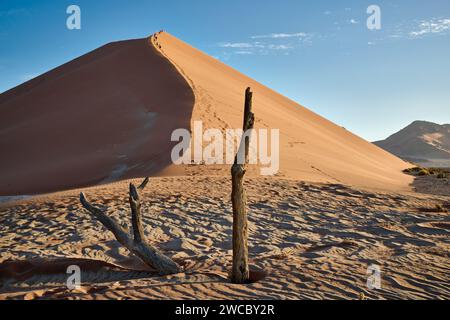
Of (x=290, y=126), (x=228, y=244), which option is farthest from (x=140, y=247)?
(x=290, y=126)

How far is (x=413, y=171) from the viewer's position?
94.2 ft

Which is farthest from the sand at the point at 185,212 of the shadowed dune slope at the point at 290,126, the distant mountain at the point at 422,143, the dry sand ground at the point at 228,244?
the distant mountain at the point at 422,143

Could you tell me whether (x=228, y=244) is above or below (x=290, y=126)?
below

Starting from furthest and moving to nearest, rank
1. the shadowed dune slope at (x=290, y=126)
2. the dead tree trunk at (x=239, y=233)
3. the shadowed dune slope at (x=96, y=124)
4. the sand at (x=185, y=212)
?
the shadowed dune slope at (x=290, y=126)
the shadowed dune slope at (x=96, y=124)
the sand at (x=185, y=212)
the dead tree trunk at (x=239, y=233)

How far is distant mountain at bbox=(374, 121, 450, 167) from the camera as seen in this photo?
68.3 meters

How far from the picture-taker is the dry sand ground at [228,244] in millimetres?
5367

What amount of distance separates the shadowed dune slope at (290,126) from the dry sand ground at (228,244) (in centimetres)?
481

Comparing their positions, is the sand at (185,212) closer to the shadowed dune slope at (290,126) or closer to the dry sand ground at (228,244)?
the dry sand ground at (228,244)

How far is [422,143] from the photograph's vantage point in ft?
260

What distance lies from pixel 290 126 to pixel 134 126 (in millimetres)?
11205

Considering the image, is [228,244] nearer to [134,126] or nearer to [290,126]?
[134,126]

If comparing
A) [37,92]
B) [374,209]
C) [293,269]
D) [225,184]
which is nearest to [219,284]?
[293,269]

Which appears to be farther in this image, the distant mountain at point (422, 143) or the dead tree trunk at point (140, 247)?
the distant mountain at point (422, 143)

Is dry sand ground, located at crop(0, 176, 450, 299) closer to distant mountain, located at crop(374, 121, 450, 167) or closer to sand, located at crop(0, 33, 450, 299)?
sand, located at crop(0, 33, 450, 299)
